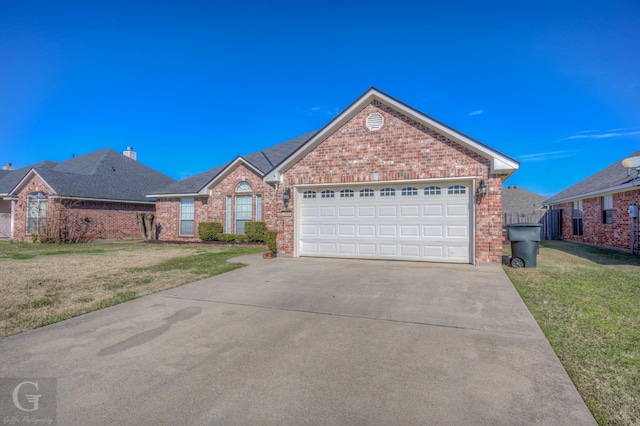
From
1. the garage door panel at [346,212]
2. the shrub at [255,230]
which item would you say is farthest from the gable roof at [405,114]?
the shrub at [255,230]

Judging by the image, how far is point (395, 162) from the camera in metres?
10.5

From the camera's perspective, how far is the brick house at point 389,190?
9.62 metres

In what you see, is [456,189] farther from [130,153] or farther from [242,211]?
[130,153]

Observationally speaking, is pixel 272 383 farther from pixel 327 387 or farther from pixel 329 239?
pixel 329 239

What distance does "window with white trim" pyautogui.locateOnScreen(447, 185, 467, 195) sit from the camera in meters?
9.93

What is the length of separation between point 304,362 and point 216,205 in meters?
15.9

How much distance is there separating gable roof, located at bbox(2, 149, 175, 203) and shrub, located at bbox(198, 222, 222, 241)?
7899 millimetres

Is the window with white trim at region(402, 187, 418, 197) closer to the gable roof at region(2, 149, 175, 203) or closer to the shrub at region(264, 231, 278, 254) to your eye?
the shrub at region(264, 231, 278, 254)

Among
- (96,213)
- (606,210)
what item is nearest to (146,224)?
(96,213)

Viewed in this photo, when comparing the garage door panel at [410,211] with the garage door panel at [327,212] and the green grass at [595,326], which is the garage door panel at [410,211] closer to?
the garage door panel at [327,212]

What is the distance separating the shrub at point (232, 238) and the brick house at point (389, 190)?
5.63m

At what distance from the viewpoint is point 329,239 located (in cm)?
1148

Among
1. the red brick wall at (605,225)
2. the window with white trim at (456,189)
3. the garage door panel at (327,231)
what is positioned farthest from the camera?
the red brick wall at (605,225)

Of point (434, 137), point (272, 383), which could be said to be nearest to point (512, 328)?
point (272, 383)
